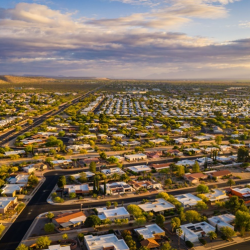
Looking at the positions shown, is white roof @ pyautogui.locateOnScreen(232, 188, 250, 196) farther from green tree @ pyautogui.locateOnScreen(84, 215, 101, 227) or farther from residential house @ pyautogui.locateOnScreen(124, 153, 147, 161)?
green tree @ pyautogui.locateOnScreen(84, 215, 101, 227)

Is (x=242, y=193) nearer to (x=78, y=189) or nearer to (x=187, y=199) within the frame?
(x=187, y=199)

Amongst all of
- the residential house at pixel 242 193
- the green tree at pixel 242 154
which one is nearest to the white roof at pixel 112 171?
the residential house at pixel 242 193

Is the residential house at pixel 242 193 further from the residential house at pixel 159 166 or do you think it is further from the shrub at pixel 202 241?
the residential house at pixel 159 166

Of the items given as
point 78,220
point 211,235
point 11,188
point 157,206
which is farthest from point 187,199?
point 11,188

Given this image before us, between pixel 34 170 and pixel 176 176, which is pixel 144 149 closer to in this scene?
pixel 176 176

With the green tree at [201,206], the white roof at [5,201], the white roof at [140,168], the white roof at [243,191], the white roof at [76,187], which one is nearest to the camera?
the green tree at [201,206]

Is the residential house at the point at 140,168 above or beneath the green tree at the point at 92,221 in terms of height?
above
